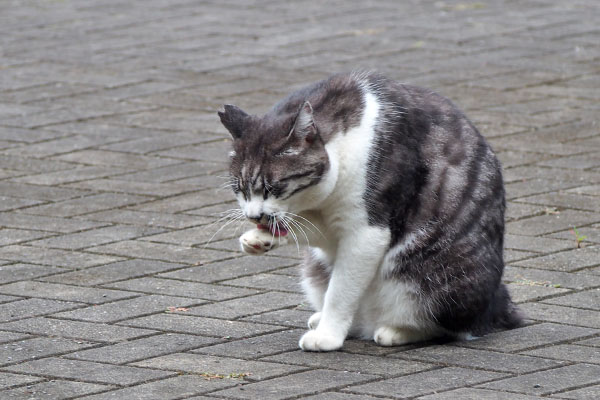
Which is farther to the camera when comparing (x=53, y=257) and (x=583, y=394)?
(x=53, y=257)

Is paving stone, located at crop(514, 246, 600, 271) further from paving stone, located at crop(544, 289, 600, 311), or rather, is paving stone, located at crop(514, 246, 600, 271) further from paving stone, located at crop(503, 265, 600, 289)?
paving stone, located at crop(544, 289, 600, 311)

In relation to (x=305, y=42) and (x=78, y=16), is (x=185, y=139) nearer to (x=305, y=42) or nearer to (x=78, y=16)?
(x=305, y=42)

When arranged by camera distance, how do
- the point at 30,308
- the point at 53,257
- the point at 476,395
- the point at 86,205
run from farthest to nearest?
1. the point at 86,205
2. the point at 53,257
3. the point at 30,308
4. the point at 476,395

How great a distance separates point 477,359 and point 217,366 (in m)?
0.97

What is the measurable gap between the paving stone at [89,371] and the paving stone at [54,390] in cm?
5

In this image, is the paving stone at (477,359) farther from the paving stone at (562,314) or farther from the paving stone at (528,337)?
the paving stone at (562,314)

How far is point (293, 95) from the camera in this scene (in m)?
4.62

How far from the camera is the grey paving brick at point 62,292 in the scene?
201 inches

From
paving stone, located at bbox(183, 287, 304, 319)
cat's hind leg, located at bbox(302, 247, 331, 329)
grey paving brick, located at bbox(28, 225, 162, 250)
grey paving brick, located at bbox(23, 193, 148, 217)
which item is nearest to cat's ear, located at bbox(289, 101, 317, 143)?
cat's hind leg, located at bbox(302, 247, 331, 329)

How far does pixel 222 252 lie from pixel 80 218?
3.00 ft

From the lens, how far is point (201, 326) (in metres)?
4.77

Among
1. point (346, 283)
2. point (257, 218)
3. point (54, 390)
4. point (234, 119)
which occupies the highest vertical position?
point (234, 119)

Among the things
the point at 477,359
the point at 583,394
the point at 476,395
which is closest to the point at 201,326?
the point at 477,359

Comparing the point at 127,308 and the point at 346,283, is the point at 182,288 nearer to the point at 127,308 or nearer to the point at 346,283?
the point at 127,308
